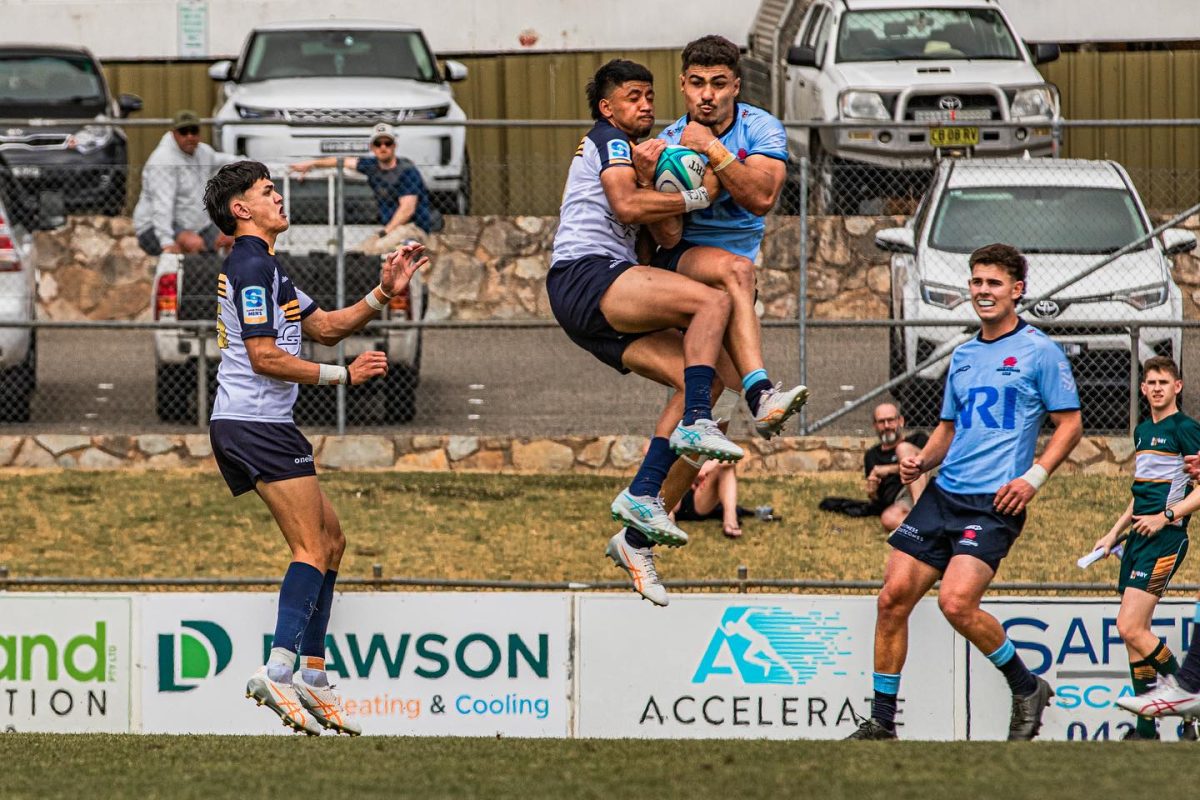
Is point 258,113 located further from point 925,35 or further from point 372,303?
point 372,303

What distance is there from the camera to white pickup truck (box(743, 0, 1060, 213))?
14.6m

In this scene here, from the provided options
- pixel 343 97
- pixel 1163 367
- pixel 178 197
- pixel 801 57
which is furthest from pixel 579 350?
pixel 1163 367

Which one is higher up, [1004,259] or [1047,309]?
[1004,259]

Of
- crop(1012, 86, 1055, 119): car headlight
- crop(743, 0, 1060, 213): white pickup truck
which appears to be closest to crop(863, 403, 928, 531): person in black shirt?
crop(743, 0, 1060, 213): white pickup truck

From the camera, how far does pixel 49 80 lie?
19188 mm

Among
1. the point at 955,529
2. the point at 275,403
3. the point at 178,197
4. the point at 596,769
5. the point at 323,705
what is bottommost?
the point at 323,705

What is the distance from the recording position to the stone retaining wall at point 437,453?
46.4 feet

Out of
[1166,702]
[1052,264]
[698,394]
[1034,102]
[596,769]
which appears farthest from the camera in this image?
[1034,102]

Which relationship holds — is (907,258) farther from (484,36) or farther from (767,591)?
(484,36)

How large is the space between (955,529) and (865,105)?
829 cm

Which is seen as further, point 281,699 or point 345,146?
point 345,146

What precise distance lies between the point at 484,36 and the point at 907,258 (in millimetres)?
10024

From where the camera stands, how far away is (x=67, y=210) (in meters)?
16.2

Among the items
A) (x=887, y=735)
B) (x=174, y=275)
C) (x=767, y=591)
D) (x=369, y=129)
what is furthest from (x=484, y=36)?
(x=887, y=735)
